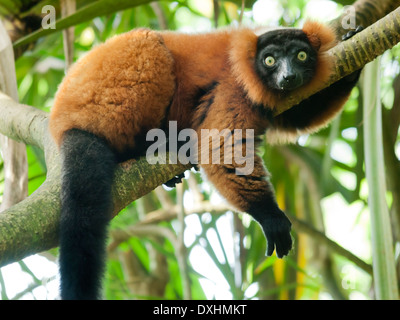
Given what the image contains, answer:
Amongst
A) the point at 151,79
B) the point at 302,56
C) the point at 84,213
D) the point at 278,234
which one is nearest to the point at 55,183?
the point at 84,213

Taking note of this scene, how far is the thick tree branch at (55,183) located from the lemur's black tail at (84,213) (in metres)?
0.06

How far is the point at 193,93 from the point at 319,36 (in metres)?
0.92

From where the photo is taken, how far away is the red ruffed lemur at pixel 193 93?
2.81m

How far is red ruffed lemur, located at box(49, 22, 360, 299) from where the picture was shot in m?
2.81

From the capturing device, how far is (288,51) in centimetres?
318

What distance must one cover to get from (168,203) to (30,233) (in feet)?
9.44

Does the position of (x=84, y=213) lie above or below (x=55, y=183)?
below

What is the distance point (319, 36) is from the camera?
3285 millimetres

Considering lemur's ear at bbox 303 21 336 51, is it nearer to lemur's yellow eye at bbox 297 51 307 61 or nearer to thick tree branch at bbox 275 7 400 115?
lemur's yellow eye at bbox 297 51 307 61

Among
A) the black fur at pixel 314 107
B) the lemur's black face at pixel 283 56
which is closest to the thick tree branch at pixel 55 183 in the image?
the lemur's black face at pixel 283 56

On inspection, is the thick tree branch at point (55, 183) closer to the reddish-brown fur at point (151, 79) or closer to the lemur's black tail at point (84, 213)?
the lemur's black tail at point (84, 213)

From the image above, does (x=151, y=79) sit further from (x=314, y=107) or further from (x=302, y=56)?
(x=314, y=107)
